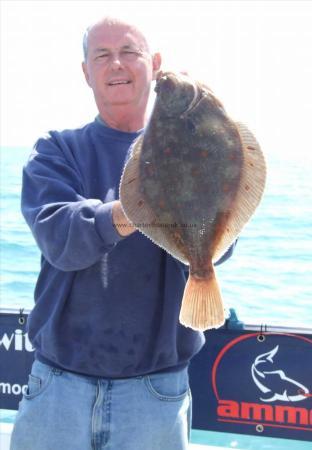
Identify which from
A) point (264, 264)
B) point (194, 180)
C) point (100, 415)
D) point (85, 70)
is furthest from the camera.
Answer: point (264, 264)

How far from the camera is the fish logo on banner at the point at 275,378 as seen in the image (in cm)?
329

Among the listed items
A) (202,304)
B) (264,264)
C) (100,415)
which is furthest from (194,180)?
(264,264)

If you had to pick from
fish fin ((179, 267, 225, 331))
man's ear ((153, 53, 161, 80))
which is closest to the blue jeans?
fish fin ((179, 267, 225, 331))

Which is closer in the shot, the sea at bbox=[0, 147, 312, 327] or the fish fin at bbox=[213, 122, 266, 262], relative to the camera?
the fish fin at bbox=[213, 122, 266, 262]

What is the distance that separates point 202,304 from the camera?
212 centimetres

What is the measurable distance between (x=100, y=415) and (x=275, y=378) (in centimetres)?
128

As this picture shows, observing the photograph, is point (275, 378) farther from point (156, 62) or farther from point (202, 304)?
point (156, 62)

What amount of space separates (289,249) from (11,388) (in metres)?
6.52

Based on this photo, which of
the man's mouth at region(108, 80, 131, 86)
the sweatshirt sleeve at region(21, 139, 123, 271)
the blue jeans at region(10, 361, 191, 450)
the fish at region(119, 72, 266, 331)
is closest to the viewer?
the fish at region(119, 72, 266, 331)

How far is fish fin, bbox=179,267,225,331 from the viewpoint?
211cm

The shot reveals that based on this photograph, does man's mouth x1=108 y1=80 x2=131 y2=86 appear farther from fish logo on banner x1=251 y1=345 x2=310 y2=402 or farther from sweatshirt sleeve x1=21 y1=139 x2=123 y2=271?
fish logo on banner x1=251 y1=345 x2=310 y2=402

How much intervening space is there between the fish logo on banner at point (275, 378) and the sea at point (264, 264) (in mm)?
2411

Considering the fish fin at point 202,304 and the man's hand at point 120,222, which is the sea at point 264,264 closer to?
the fish fin at point 202,304

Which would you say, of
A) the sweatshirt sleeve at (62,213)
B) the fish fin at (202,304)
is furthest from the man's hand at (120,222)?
the fish fin at (202,304)
